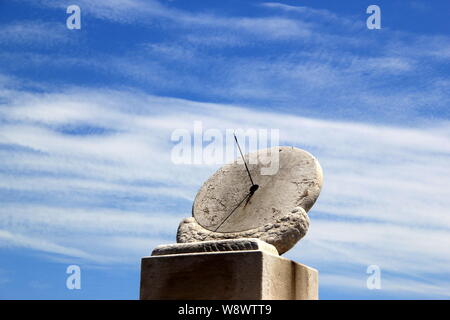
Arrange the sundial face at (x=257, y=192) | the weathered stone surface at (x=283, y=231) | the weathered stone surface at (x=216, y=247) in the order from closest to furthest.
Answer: the weathered stone surface at (x=216, y=247), the weathered stone surface at (x=283, y=231), the sundial face at (x=257, y=192)

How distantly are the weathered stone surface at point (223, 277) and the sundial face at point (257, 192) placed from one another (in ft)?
2.22

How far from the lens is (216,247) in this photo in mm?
6785

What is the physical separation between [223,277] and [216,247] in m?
0.34

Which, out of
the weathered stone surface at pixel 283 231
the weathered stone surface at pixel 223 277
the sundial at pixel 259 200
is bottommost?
the weathered stone surface at pixel 223 277

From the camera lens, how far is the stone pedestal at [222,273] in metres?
6.45

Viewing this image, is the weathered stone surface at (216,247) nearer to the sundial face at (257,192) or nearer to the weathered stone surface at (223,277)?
the weathered stone surface at (223,277)

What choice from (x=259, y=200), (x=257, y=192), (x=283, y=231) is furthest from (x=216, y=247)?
(x=257, y=192)

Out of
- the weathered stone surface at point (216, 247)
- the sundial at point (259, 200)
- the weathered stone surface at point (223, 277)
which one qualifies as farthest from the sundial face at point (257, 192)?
the weathered stone surface at point (223, 277)

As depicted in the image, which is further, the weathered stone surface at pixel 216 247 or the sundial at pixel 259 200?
the sundial at pixel 259 200

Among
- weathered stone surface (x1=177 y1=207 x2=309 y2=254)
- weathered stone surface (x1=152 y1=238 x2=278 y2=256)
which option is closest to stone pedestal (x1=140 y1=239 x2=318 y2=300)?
weathered stone surface (x1=152 y1=238 x2=278 y2=256)

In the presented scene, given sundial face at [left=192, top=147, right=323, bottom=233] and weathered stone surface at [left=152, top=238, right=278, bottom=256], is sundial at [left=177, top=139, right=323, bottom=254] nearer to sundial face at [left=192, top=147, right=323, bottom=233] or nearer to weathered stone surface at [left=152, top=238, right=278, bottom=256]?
sundial face at [left=192, top=147, right=323, bottom=233]

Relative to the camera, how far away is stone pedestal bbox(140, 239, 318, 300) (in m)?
6.45

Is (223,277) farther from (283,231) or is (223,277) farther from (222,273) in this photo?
(283,231)
